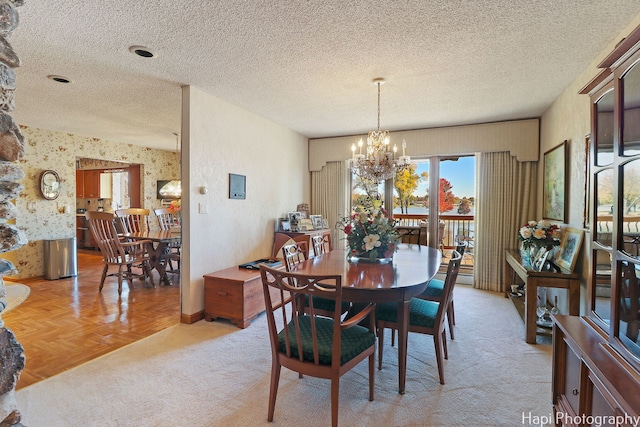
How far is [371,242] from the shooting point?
2.73m

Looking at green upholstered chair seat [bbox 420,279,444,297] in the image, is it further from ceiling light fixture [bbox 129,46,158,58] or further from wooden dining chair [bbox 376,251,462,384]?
ceiling light fixture [bbox 129,46,158,58]

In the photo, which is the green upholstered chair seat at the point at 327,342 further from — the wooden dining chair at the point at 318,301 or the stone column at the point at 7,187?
the stone column at the point at 7,187

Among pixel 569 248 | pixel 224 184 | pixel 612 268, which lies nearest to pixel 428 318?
pixel 612 268

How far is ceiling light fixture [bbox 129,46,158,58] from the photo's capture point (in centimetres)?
249

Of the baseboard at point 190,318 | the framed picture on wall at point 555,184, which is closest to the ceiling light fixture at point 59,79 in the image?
the baseboard at point 190,318

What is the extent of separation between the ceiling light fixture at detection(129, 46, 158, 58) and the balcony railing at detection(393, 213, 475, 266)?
3.90 metres

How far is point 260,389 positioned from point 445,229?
4.29 m

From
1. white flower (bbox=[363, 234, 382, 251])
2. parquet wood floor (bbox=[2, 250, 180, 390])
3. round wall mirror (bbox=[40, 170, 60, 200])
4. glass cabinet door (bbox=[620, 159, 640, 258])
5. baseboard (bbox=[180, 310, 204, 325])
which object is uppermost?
round wall mirror (bbox=[40, 170, 60, 200])

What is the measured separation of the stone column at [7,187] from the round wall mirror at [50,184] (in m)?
5.30

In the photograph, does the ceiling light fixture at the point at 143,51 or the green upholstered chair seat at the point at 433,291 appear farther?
the green upholstered chair seat at the point at 433,291

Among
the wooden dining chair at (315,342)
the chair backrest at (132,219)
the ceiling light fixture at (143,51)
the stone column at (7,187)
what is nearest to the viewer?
the stone column at (7,187)

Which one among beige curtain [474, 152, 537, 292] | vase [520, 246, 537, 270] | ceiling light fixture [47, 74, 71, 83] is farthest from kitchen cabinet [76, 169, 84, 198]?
vase [520, 246, 537, 270]

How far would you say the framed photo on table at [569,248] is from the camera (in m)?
2.93

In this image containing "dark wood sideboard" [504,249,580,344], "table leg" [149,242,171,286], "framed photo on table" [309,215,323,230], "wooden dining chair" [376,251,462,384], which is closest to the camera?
"wooden dining chair" [376,251,462,384]
